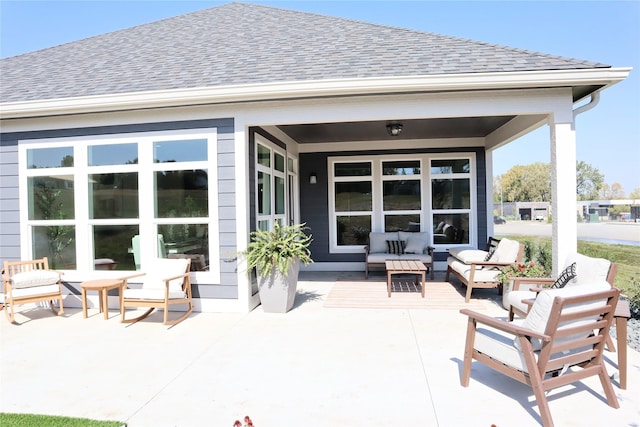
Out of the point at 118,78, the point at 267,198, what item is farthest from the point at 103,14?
the point at 267,198

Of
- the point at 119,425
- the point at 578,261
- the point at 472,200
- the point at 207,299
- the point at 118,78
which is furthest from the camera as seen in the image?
the point at 472,200

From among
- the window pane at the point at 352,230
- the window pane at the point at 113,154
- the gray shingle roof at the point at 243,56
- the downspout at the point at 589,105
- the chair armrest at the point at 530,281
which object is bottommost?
the chair armrest at the point at 530,281

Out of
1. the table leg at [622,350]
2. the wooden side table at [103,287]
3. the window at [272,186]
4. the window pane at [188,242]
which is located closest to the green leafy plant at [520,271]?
the table leg at [622,350]

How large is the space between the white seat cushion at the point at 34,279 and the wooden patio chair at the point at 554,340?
17.9ft

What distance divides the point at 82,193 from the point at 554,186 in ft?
21.7

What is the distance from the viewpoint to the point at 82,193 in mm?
5656

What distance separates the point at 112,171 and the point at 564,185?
6.18m

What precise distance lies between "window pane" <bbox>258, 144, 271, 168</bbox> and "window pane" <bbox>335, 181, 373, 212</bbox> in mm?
2684

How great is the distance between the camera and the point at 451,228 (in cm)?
860

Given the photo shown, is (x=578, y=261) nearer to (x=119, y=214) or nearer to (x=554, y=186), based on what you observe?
(x=554, y=186)

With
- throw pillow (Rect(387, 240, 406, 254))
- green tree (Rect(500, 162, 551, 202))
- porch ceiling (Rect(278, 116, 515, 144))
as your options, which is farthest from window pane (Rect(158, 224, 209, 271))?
green tree (Rect(500, 162, 551, 202))

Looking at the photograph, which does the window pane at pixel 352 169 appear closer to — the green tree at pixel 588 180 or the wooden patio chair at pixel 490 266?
the wooden patio chair at pixel 490 266

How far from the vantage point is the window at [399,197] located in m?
8.57

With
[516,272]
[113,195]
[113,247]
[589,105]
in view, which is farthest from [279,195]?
[589,105]
